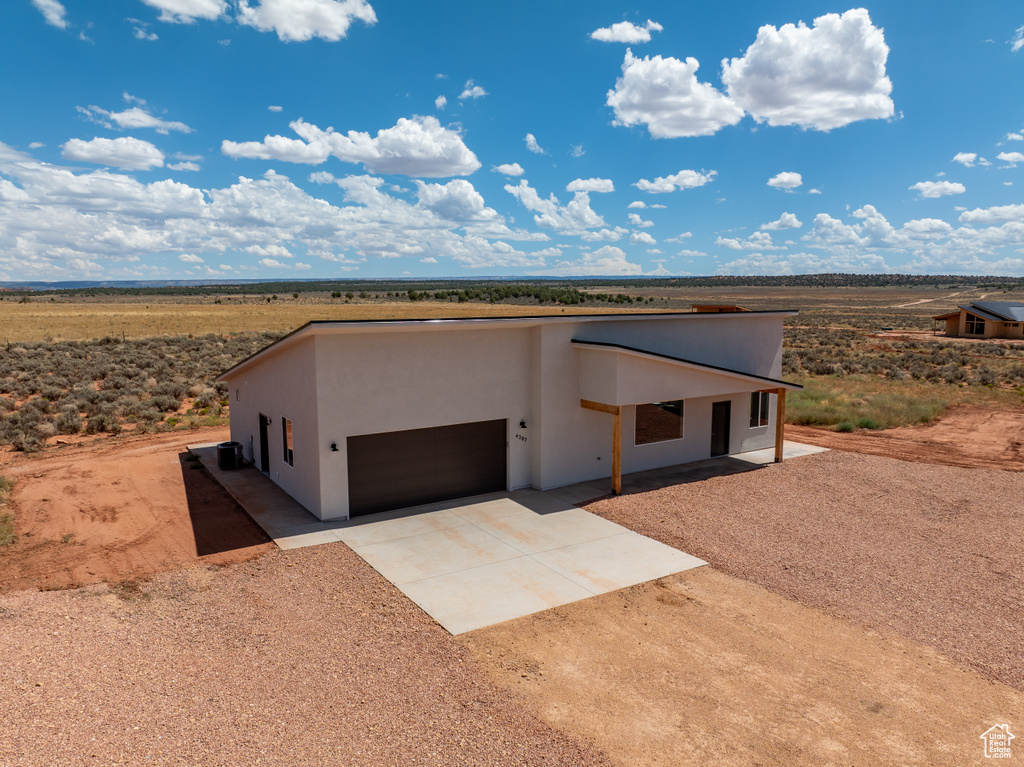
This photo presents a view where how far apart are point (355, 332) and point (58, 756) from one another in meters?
8.66

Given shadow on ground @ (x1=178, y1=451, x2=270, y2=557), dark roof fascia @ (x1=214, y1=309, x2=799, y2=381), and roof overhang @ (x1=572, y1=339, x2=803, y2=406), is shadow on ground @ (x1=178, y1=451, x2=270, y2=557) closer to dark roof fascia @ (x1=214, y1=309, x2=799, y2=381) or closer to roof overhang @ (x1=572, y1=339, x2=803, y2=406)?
dark roof fascia @ (x1=214, y1=309, x2=799, y2=381)

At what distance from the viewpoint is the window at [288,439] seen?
15289mm

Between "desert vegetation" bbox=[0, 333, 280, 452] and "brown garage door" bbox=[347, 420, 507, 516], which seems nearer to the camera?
"brown garage door" bbox=[347, 420, 507, 516]

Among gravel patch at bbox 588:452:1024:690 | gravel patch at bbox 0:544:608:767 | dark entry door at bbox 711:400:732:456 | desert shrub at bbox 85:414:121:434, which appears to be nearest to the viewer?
gravel patch at bbox 0:544:608:767

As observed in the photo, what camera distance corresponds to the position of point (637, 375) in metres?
15.6

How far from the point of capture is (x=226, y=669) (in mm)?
7953

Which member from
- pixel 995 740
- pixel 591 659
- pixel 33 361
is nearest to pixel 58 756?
pixel 591 659

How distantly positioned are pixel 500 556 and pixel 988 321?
203 feet

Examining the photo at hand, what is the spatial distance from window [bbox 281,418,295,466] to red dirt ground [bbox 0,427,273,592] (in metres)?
1.57

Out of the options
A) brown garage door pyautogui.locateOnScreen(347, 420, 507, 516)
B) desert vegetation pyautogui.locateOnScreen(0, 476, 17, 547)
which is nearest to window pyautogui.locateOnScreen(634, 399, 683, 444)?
brown garage door pyautogui.locateOnScreen(347, 420, 507, 516)

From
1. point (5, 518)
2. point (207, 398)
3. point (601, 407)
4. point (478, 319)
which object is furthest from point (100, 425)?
point (601, 407)

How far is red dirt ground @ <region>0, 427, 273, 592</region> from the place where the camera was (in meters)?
11.3

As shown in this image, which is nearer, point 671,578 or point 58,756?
point 58,756

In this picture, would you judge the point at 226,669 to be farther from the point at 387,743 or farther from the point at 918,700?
the point at 918,700
